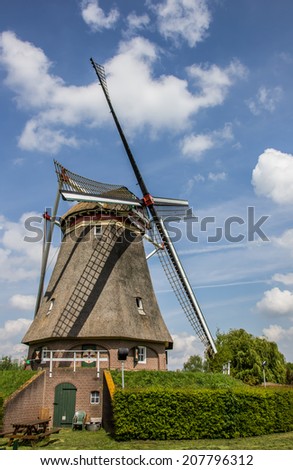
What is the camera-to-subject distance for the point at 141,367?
21266mm

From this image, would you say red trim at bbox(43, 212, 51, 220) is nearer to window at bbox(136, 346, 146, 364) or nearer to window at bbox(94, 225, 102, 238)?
window at bbox(94, 225, 102, 238)

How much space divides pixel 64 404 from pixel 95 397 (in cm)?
147

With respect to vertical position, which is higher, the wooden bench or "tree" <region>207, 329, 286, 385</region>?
"tree" <region>207, 329, 286, 385</region>

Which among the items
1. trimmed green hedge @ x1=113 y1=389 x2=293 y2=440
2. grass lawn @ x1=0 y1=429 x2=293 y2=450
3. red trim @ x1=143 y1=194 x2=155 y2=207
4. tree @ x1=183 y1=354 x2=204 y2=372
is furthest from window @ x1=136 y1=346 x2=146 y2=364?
tree @ x1=183 y1=354 x2=204 y2=372

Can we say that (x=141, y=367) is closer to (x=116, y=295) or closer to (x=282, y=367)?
(x=116, y=295)

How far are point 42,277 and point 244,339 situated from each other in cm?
2444

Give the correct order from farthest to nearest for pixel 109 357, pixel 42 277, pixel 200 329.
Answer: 1. pixel 42 277
2. pixel 200 329
3. pixel 109 357

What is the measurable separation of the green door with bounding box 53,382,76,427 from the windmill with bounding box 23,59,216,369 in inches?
66.4

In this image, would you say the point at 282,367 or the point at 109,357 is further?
the point at 282,367

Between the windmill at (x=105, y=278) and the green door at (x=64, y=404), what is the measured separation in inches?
66.4

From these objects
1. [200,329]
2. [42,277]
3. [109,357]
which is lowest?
[109,357]

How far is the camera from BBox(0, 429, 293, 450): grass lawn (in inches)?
475

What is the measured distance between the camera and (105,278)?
22.6 metres
